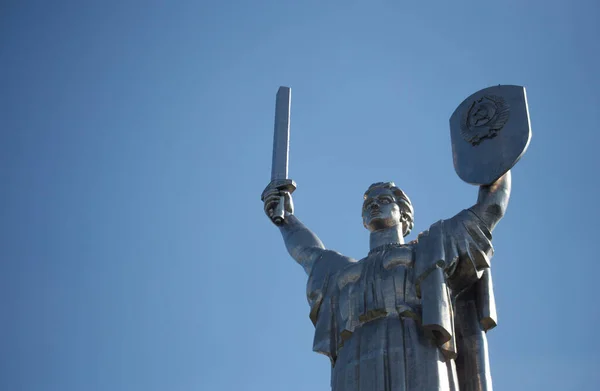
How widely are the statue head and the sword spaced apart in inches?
59.5

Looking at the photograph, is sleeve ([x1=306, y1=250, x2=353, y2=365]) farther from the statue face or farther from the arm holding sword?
the statue face

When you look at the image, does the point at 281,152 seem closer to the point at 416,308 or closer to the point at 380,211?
the point at 380,211

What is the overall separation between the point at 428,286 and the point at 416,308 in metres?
0.38

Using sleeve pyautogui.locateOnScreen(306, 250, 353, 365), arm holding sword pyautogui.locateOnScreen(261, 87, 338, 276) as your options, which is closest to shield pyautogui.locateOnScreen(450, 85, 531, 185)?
sleeve pyautogui.locateOnScreen(306, 250, 353, 365)

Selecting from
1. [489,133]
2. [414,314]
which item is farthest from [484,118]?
[414,314]

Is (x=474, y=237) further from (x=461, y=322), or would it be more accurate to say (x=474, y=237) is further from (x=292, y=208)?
(x=292, y=208)

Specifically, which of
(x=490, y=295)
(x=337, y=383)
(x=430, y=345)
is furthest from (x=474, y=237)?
(x=337, y=383)

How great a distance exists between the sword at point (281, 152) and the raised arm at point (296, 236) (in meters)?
0.09

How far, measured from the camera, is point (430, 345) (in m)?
14.2

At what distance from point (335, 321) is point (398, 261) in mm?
1237

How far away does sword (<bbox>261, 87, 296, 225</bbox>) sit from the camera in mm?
17578

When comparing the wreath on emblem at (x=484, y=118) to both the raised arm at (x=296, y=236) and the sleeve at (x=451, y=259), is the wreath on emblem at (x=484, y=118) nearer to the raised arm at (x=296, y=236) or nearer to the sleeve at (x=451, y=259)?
the sleeve at (x=451, y=259)

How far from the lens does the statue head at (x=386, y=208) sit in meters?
16.4

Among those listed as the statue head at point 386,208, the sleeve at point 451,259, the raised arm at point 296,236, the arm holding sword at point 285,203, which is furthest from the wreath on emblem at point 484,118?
the raised arm at point 296,236
